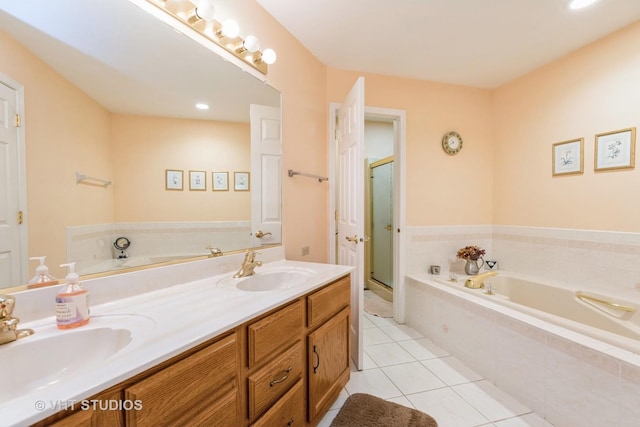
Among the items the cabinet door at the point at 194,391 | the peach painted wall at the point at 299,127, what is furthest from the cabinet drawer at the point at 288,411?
the peach painted wall at the point at 299,127

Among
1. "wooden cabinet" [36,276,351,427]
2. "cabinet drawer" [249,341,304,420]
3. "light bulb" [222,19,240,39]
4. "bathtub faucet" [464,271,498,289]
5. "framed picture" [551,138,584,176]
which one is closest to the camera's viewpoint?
"wooden cabinet" [36,276,351,427]

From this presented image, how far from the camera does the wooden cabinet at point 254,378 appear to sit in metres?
0.59

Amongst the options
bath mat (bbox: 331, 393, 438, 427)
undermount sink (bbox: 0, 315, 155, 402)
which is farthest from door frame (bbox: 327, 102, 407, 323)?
undermount sink (bbox: 0, 315, 155, 402)

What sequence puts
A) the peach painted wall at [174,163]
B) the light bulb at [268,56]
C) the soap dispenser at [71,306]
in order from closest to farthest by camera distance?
the soap dispenser at [71,306] < the peach painted wall at [174,163] < the light bulb at [268,56]

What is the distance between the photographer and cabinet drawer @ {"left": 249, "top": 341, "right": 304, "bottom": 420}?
0.89 metres


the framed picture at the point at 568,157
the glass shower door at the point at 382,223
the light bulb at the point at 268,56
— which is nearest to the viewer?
the light bulb at the point at 268,56

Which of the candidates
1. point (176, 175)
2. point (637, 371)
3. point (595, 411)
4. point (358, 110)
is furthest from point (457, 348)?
point (176, 175)

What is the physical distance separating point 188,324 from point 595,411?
185 centimetres

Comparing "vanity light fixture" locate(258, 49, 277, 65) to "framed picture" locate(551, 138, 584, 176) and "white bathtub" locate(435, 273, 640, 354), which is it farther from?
"framed picture" locate(551, 138, 584, 176)

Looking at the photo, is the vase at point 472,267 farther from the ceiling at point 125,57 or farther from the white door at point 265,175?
the ceiling at point 125,57

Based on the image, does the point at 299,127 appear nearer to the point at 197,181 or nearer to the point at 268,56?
the point at 268,56

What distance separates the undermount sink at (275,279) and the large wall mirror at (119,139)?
0.22 m

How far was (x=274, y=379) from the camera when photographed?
3.25ft

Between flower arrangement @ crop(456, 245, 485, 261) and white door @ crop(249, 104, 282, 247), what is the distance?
6.25 ft
